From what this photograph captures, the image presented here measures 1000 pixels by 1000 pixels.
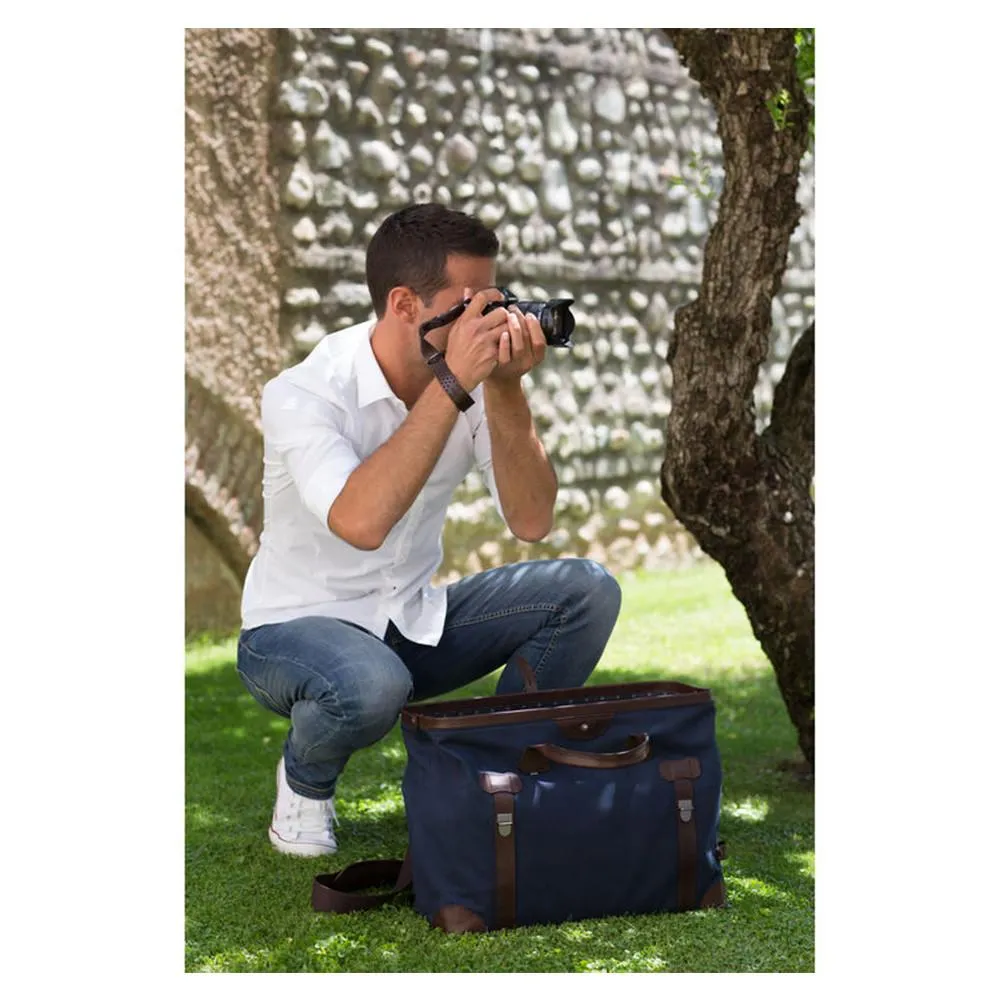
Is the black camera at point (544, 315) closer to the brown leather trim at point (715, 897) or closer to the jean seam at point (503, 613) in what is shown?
the jean seam at point (503, 613)

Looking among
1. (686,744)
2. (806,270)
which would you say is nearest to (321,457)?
(686,744)

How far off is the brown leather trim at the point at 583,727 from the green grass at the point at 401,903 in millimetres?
294

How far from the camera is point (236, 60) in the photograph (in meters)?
5.36

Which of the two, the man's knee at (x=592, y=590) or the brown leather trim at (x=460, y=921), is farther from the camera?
the man's knee at (x=592, y=590)

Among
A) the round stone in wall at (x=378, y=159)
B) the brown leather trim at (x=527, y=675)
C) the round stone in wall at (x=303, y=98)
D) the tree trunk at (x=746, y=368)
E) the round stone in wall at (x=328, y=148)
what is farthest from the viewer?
the round stone in wall at (x=378, y=159)

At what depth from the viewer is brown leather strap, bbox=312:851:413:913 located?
7.94 ft

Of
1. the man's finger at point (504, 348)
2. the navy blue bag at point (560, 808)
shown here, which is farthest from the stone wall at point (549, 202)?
the navy blue bag at point (560, 808)

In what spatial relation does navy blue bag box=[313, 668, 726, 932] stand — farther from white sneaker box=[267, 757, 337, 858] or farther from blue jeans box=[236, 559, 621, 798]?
white sneaker box=[267, 757, 337, 858]

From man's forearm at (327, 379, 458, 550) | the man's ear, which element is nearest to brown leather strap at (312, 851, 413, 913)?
man's forearm at (327, 379, 458, 550)

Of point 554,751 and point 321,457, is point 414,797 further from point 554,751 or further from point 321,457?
point 321,457

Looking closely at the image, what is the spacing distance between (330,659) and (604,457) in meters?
4.34

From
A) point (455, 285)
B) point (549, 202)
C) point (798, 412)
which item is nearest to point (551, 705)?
point (455, 285)

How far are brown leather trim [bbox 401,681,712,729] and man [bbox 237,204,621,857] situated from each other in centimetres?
18

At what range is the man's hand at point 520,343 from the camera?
2.43 m
